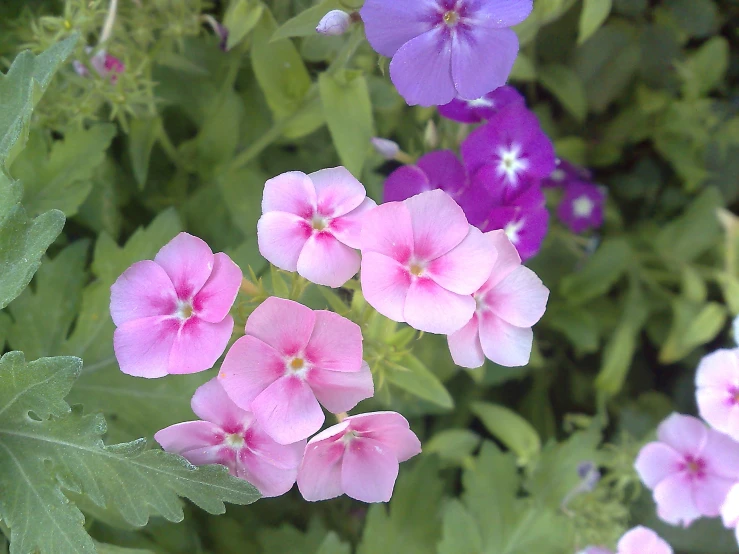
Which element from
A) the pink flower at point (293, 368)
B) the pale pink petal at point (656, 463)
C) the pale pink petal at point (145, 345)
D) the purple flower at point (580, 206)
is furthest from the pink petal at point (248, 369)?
the purple flower at point (580, 206)

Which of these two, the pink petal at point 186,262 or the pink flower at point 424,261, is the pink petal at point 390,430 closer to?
the pink flower at point 424,261

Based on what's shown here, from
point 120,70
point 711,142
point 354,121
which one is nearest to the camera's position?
point 354,121

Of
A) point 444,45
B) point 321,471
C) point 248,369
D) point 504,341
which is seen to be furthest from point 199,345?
point 444,45

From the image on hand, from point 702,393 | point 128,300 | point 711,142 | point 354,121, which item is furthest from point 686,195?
point 128,300

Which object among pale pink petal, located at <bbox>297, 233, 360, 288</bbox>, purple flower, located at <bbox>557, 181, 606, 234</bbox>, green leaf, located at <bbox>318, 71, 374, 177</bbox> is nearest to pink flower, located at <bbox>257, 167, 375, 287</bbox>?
pale pink petal, located at <bbox>297, 233, 360, 288</bbox>

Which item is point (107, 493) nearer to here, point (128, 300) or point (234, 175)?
point (128, 300)
